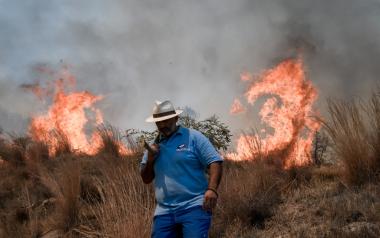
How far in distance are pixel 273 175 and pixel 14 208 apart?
547 cm

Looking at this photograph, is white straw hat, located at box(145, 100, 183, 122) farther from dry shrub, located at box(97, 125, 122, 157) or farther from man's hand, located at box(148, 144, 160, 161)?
dry shrub, located at box(97, 125, 122, 157)

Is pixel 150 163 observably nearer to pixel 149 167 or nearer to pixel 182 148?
pixel 149 167

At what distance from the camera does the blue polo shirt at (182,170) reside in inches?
192

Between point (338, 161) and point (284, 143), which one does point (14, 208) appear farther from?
point (338, 161)

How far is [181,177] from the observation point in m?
4.92

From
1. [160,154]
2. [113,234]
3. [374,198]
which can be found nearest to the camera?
[160,154]

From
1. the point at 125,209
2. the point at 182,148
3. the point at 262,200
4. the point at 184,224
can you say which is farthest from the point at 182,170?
the point at 262,200

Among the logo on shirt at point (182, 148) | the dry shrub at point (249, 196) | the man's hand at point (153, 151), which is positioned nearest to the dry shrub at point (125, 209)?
the dry shrub at point (249, 196)

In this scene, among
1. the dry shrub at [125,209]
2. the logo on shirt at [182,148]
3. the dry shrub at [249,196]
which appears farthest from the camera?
the dry shrub at [249,196]

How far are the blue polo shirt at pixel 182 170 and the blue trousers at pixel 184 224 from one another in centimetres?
6

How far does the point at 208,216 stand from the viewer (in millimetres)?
4828

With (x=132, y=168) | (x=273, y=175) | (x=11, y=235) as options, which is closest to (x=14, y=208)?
(x=11, y=235)

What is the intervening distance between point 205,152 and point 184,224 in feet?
2.31

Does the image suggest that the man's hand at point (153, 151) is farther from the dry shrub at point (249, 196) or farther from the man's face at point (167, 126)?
the dry shrub at point (249, 196)
